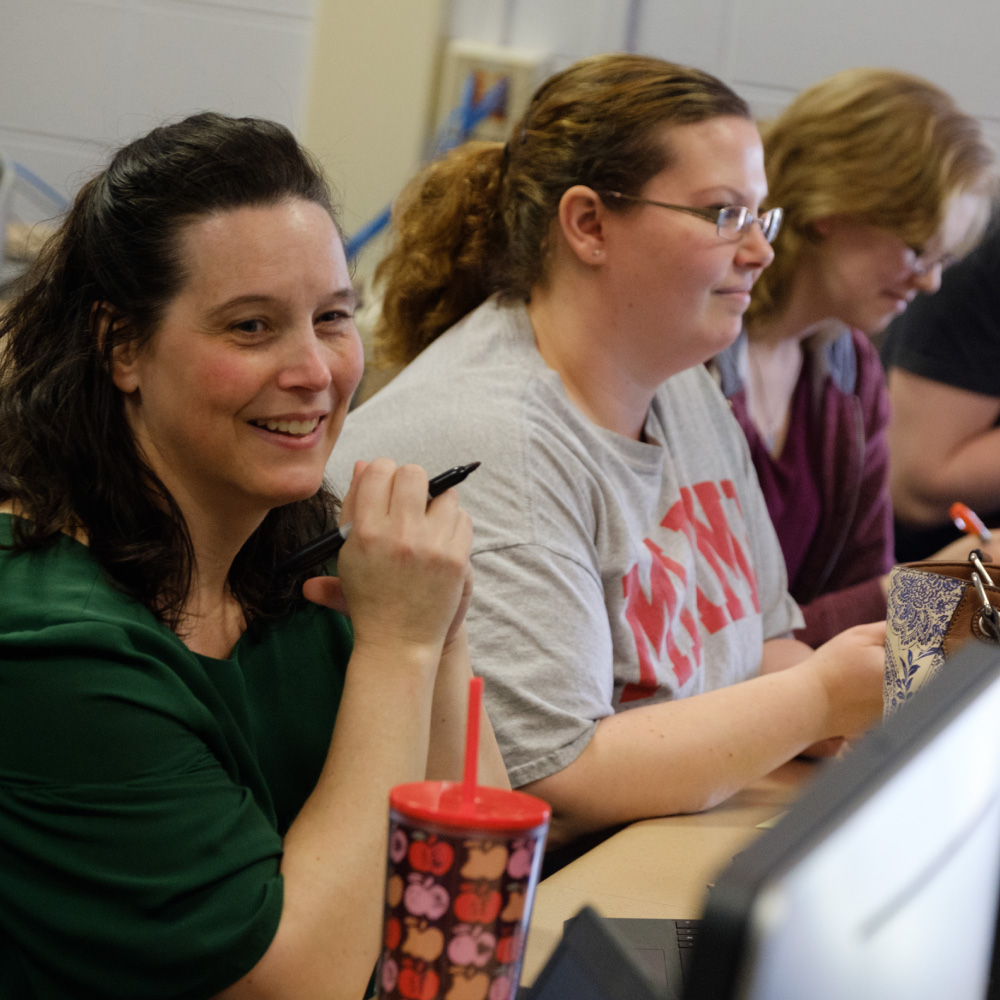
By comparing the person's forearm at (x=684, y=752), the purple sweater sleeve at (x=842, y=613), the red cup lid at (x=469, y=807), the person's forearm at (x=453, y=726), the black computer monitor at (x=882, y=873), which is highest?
the black computer monitor at (x=882, y=873)

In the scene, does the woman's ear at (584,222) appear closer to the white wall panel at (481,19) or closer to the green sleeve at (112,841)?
the green sleeve at (112,841)

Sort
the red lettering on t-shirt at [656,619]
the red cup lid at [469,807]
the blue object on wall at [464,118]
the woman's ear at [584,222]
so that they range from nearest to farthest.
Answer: the red cup lid at [469,807]
the red lettering on t-shirt at [656,619]
the woman's ear at [584,222]
the blue object on wall at [464,118]

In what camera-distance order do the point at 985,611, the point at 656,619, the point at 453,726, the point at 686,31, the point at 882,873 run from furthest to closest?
1. the point at 686,31
2. the point at 656,619
3. the point at 453,726
4. the point at 985,611
5. the point at 882,873

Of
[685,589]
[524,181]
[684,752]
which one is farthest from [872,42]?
[684,752]

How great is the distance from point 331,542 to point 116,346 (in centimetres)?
22

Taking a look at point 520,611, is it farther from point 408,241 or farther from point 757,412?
point 757,412

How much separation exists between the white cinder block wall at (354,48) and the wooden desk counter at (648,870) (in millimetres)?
2129

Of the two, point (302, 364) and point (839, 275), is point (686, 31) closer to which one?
point (839, 275)

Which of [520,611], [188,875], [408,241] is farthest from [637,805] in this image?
[408,241]

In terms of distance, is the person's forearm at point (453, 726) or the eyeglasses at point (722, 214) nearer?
the person's forearm at point (453, 726)

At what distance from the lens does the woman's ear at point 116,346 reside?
0.92m

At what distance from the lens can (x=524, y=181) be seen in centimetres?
152

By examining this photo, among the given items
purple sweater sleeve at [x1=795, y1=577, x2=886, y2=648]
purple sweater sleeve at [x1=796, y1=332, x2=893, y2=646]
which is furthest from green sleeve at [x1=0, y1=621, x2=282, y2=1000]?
purple sweater sleeve at [x1=796, y1=332, x2=893, y2=646]

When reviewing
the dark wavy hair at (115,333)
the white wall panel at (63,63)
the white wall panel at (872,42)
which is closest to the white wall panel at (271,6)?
the white wall panel at (63,63)
